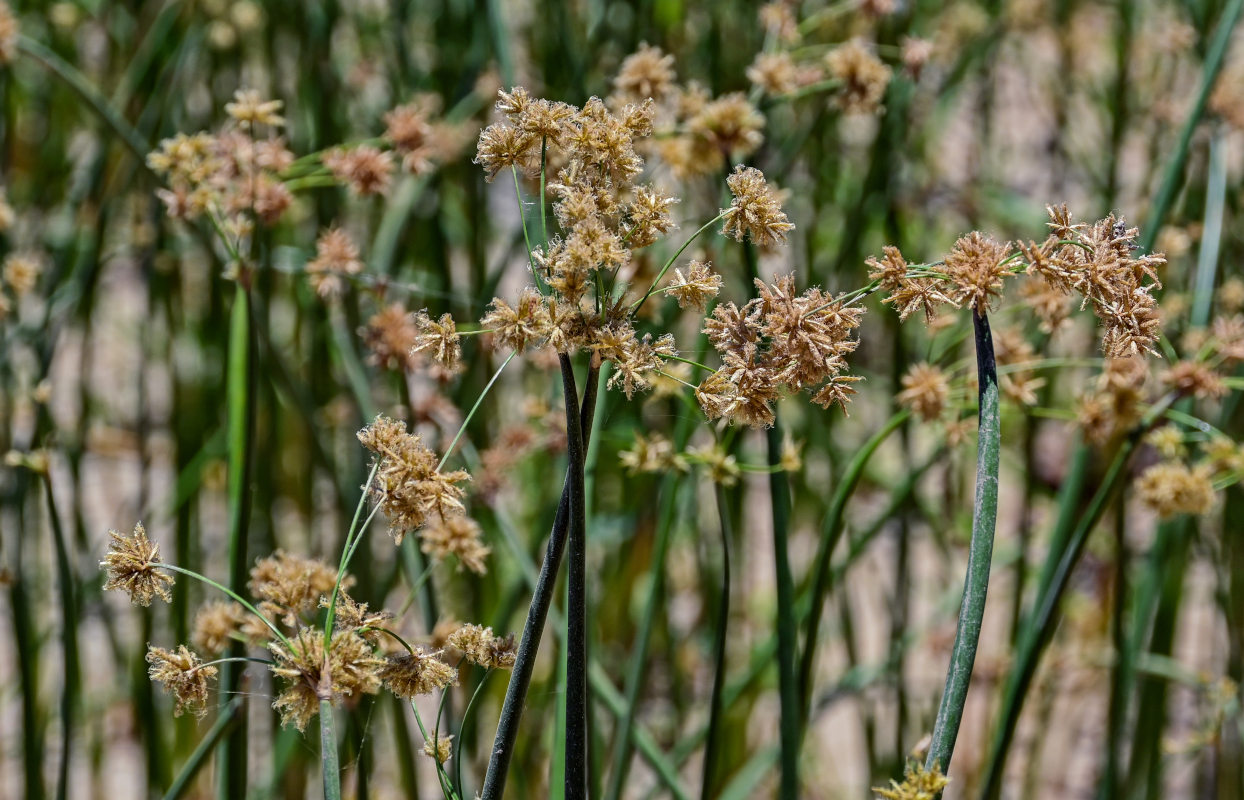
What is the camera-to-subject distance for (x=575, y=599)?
0.44m

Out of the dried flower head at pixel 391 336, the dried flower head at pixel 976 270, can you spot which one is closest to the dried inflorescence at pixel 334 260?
the dried flower head at pixel 391 336

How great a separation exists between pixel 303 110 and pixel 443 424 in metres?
0.97

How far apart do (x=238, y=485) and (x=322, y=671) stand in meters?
0.25

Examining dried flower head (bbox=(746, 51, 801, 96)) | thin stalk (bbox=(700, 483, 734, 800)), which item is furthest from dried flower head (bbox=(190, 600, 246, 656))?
dried flower head (bbox=(746, 51, 801, 96))

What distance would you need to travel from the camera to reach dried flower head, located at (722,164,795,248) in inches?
18.8

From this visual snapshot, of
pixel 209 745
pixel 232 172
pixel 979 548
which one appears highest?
pixel 232 172

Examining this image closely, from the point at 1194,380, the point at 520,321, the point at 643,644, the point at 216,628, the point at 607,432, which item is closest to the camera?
the point at 520,321

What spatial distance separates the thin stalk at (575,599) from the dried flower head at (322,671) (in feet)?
0.24

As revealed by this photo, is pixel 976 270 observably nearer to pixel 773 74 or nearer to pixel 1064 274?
pixel 1064 274

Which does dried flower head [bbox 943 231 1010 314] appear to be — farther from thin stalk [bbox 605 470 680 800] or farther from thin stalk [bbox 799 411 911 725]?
thin stalk [bbox 605 470 680 800]

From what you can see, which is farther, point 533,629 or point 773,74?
point 773,74

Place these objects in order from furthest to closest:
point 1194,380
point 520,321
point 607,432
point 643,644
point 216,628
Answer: point 607,432
point 643,644
point 1194,380
point 216,628
point 520,321

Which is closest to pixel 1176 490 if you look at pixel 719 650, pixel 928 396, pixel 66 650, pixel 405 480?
pixel 928 396

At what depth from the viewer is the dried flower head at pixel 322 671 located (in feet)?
1.47
